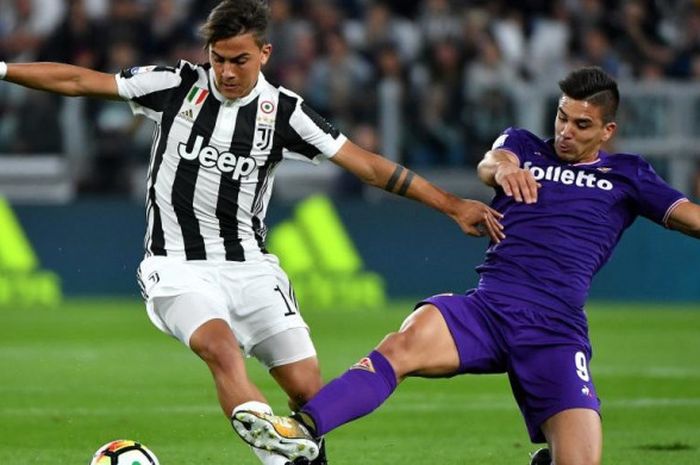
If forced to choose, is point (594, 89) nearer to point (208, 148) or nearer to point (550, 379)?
point (550, 379)

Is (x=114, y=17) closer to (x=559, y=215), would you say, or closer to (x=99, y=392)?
(x=99, y=392)

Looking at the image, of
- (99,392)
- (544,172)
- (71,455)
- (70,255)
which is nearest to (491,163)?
(544,172)

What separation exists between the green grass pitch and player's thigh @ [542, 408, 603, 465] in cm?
138

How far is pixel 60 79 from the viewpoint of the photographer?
6832 mm

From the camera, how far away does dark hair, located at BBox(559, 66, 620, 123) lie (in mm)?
6887

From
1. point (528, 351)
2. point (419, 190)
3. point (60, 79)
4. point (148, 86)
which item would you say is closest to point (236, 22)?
point (148, 86)

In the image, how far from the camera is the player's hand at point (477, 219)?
679cm

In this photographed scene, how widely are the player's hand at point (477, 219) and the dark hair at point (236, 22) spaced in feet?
3.85

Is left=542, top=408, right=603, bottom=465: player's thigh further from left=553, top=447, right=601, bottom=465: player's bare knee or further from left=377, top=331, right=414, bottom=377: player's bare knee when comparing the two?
left=377, top=331, right=414, bottom=377: player's bare knee

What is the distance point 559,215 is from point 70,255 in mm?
10191

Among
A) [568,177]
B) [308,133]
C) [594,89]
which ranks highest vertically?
[594,89]

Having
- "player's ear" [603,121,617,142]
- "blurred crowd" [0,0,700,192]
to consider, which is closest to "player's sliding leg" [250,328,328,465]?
"player's ear" [603,121,617,142]

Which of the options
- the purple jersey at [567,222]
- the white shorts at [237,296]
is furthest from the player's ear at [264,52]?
the purple jersey at [567,222]

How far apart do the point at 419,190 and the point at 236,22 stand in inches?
44.2
